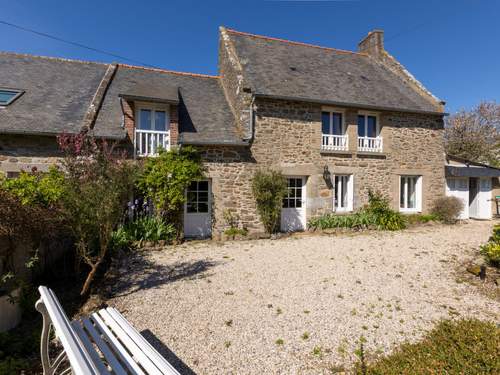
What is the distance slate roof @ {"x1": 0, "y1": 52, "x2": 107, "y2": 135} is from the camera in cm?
757

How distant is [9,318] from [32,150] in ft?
19.8

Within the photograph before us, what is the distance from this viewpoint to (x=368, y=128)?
11227 millimetres

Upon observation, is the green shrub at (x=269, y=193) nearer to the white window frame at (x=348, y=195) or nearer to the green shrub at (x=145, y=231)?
the white window frame at (x=348, y=195)

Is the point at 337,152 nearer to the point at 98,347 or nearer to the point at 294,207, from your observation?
the point at 294,207

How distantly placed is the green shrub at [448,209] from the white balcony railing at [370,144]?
12.0 ft

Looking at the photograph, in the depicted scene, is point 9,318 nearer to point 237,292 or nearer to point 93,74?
point 237,292

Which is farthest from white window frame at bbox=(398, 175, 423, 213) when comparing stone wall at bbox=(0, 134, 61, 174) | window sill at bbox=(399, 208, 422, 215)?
stone wall at bbox=(0, 134, 61, 174)

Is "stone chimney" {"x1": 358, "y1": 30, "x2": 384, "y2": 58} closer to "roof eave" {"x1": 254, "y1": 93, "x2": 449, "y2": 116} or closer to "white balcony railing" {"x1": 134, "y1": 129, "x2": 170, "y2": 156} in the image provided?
"roof eave" {"x1": 254, "y1": 93, "x2": 449, "y2": 116}

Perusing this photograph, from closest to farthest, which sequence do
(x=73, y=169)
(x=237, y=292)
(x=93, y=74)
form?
(x=73, y=169)
(x=237, y=292)
(x=93, y=74)

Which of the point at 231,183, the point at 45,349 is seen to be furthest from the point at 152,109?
the point at 45,349

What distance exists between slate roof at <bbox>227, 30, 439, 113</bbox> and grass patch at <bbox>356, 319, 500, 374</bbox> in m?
8.31

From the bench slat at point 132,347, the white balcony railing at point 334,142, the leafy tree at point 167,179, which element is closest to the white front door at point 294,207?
the white balcony railing at point 334,142

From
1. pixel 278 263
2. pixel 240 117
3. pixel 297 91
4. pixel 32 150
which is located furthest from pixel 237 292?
pixel 297 91

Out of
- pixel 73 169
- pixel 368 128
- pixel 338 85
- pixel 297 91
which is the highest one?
pixel 338 85
